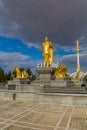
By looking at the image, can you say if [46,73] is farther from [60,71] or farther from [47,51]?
[47,51]

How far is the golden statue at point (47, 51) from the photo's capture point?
25016 mm

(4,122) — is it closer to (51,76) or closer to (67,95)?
(67,95)

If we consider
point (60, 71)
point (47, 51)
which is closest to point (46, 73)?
point (60, 71)

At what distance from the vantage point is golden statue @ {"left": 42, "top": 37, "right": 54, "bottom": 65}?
82.1ft

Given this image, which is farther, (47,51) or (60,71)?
(47,51)

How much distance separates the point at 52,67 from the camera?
23.2 meters

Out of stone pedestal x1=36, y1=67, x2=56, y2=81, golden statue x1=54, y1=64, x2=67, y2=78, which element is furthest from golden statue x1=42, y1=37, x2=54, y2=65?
golden statue x1=54, y1=64, x2=67, y2=78

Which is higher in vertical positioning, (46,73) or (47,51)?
(47,51)

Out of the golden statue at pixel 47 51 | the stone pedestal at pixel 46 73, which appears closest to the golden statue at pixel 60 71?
the stone pedestal at pixel 46 73

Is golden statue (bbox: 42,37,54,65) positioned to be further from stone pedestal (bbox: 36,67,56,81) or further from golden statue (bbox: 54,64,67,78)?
golden statue (bbox: 54,64,67,78)

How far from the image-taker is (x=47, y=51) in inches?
985

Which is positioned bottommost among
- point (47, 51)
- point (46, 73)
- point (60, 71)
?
point (46, 73)

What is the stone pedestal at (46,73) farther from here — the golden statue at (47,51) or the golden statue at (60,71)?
the golden statue at (47,51)

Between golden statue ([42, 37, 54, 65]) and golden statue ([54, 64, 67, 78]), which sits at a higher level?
golden statue ([42, 37, 54, 65])
